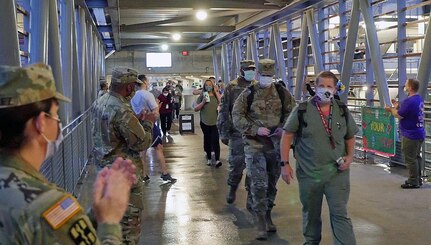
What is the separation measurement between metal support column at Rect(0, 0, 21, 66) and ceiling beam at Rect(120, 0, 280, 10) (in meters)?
10.6

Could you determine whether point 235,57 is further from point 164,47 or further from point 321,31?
point 321,31

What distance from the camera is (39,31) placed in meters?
6.64

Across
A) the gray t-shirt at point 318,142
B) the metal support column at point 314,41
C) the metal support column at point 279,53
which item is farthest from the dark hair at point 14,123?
the metal support column at point 279,53

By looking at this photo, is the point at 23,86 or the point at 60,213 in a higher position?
the point at 23,86

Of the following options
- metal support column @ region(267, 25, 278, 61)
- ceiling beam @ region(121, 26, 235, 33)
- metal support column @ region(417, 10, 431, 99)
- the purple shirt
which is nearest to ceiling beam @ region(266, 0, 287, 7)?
metal support column @ region(267, 25, 278, 61)

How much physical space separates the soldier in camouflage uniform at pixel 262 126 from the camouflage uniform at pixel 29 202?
13.6 ft

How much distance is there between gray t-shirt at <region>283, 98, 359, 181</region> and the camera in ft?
14.4

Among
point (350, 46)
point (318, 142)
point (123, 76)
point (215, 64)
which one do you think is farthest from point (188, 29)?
point (318, 142)

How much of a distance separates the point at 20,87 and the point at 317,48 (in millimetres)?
13603

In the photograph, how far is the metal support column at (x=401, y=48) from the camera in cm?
1062

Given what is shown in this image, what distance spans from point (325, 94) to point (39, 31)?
3.98 meters

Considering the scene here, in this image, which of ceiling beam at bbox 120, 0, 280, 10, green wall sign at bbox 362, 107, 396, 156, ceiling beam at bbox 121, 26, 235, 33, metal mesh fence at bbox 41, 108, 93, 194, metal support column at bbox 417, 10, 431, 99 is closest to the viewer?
metal mesh fence at bbox 41, 108, 93, 194

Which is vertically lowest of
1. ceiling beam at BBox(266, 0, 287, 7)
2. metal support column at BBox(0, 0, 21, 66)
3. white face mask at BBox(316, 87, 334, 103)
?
white face mask at BBox(316, 87, 334, 103)

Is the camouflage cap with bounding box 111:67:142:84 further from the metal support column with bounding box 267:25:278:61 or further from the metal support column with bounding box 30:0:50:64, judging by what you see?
the metal support column with bounding box 267:25:278:61
